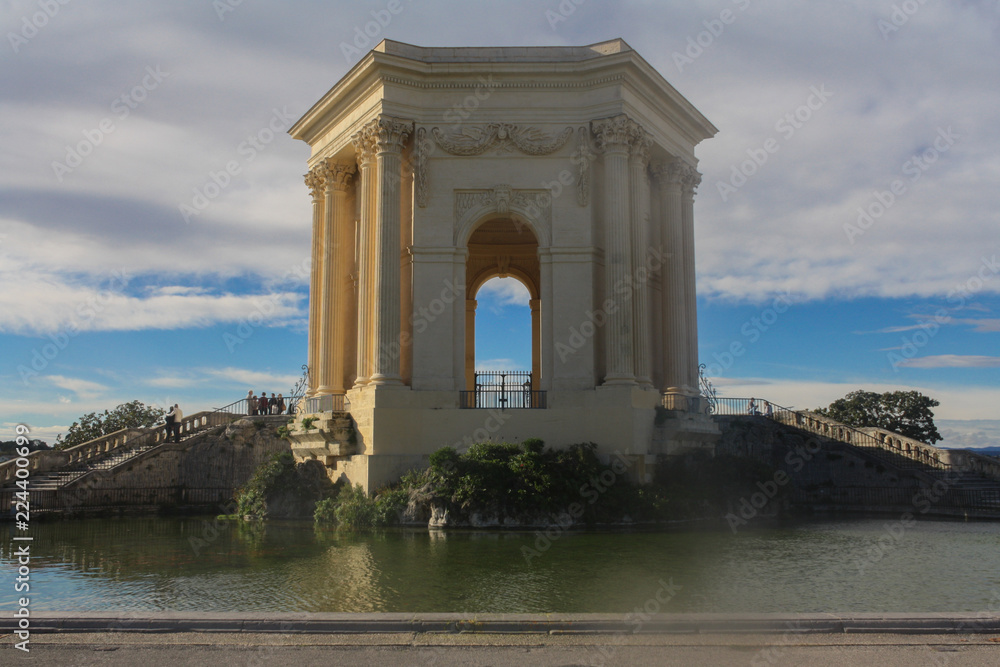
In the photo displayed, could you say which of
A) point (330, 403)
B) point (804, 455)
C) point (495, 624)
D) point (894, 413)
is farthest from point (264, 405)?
point (894, 413)

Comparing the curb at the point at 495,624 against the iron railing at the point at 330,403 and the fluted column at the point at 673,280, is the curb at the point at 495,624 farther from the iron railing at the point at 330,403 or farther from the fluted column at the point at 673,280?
the fluted column at the point at 673,280

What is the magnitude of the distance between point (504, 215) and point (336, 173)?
8.12m

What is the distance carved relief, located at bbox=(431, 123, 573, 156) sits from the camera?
94.0 ft

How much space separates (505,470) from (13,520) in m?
17.5

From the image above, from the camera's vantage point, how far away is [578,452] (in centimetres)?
2566

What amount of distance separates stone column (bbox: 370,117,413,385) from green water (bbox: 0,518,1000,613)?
618cm

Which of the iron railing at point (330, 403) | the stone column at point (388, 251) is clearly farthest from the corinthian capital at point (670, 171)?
the iron railing at point (330, 403)

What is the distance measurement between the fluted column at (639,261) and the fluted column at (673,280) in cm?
257

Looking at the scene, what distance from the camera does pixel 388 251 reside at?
27.7 meters

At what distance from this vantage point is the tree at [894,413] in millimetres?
54000

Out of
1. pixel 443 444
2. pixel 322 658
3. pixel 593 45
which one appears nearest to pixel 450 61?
pixel 593 45

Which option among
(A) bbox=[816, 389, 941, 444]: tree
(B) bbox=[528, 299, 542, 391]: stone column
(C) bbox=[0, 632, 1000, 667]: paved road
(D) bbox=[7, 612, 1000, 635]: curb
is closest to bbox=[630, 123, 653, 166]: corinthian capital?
(B) bbox=[528, 299, 542, 391]: stone column

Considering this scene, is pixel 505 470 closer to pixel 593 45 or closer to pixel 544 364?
pixel 544 364

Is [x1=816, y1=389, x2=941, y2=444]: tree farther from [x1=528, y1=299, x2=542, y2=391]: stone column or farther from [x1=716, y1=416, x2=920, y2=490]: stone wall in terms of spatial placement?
[x1=528, y1=299, x2=542, y2=391]: stone column
